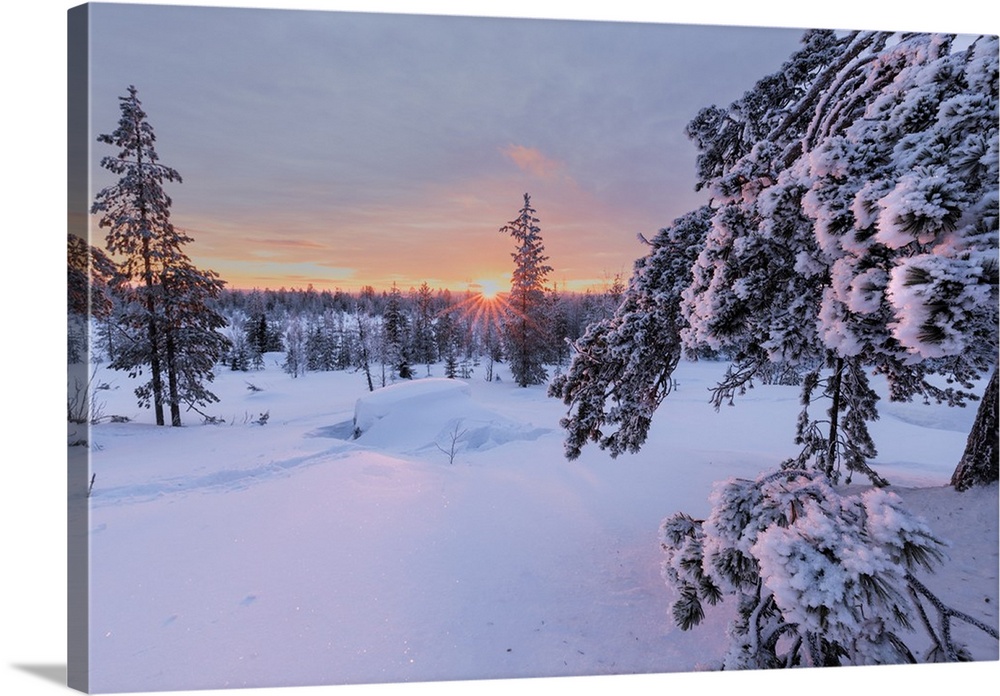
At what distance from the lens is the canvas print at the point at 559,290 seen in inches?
83.3

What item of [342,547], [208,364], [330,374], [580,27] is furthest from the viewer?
[330,374]

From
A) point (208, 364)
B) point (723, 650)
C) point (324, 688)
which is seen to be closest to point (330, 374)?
point (208, 364)

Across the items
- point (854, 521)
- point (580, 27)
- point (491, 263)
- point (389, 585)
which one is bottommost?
point (389, 585)

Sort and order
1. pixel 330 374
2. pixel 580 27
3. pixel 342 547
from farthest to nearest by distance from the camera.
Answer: pixel 330 374 → pixel 342 547 → pixel 580 27

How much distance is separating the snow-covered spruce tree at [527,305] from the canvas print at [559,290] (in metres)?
0.05

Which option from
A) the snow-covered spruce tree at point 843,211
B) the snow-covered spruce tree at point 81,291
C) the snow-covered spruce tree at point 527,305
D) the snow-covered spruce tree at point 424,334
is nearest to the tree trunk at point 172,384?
the snow-covered spruce tree at point 81,291

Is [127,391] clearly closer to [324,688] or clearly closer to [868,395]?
[324,688]

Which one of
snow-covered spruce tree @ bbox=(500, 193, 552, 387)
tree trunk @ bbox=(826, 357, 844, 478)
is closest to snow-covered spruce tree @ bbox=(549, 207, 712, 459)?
snow-covered spruce tree @ bbox=(500, 193, 552, 387)

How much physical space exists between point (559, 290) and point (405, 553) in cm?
275

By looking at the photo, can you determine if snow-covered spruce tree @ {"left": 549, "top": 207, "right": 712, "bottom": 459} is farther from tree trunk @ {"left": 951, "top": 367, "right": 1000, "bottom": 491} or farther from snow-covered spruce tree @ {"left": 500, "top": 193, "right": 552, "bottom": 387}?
tree trunk @ {"left": 951, "top": 367, "right": 1000, "bottom": 491}

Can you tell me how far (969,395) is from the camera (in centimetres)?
396

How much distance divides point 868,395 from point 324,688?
4.45m

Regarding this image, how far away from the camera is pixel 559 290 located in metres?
4.86

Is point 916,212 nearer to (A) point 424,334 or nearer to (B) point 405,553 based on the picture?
(B) point 405,553
